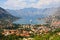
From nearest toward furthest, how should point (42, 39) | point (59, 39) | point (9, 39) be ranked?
point (59, 39), point (42, 39), point (9, 39)

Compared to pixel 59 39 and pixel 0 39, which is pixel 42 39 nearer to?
pixel 59 39

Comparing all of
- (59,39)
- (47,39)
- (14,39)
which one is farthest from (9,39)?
(59,39)

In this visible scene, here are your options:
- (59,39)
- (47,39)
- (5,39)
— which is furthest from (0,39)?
(59,39)

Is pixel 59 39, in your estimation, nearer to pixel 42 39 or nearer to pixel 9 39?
pixel 42 39

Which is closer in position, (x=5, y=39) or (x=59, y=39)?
(x=59, y=39)

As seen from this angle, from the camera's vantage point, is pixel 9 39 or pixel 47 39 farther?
pixel 9 39

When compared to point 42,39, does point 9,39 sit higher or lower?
lower

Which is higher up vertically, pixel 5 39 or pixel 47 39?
pixel 47 39

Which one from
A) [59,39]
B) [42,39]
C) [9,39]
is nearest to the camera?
[59,39]

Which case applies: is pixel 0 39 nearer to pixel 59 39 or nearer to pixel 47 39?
pixel 47 39
